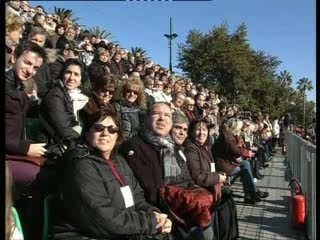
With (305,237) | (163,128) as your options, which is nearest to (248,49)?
(305,237)

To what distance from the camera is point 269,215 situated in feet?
22.3

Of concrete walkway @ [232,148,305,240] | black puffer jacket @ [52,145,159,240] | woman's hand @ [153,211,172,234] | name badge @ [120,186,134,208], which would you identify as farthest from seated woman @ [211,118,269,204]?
black puffer jacket @ [52,145,159,240]

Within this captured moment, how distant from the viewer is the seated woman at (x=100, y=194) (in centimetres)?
254

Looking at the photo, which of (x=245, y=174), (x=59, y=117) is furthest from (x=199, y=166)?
(x=245, y=174)

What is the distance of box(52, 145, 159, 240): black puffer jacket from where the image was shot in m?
2.53

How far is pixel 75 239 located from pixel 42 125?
0.98m

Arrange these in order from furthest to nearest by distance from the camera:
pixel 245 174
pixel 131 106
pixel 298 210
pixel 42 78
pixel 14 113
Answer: pixel 245 174
pixel 298 210
pixel 131 106
pixel 42 78
pixel 14 113

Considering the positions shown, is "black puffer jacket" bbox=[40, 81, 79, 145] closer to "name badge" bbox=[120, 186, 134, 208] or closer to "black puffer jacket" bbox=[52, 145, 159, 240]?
"black puffer jacket" bbox=[52, 145, 159, 240]

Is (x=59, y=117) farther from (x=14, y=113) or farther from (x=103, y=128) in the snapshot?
(x=14, y=113)

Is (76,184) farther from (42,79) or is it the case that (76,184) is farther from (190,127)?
(190,127)

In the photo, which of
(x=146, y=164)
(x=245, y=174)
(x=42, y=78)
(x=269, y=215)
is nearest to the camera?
(x=146, y=164)

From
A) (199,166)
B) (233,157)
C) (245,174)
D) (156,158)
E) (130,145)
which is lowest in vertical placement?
(245,174)

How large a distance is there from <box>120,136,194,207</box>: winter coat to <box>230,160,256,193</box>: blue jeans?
4.28 m

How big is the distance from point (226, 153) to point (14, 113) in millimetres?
4929
